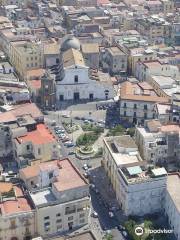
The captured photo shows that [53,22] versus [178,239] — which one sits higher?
[53,22]

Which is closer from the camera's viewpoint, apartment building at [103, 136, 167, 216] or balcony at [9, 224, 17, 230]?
balcony at [9, 224, 17, 230]

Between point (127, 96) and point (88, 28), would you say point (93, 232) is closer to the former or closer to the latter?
point (127, 96)

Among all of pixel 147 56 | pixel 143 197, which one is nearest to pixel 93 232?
pixel 143 197

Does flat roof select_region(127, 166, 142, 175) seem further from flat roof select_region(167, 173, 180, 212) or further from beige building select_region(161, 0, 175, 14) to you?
beige building select_region(161, 0, 175, 14)

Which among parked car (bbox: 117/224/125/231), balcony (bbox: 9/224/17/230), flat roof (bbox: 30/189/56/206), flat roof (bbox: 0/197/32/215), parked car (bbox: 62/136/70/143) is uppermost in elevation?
flat roof (bbox: 30/189/56/206)

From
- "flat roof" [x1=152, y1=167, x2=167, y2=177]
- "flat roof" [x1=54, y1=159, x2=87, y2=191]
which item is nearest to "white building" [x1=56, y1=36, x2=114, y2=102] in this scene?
"flat roof" [x1=54, y1=159, x2=87, y2=191]

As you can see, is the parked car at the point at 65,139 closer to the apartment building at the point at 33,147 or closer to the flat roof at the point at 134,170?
the apartment building at the point at 33,147

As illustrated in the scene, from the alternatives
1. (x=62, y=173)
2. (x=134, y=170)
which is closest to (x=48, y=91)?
(x=62, y=173)

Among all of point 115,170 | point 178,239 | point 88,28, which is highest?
point 88,28
